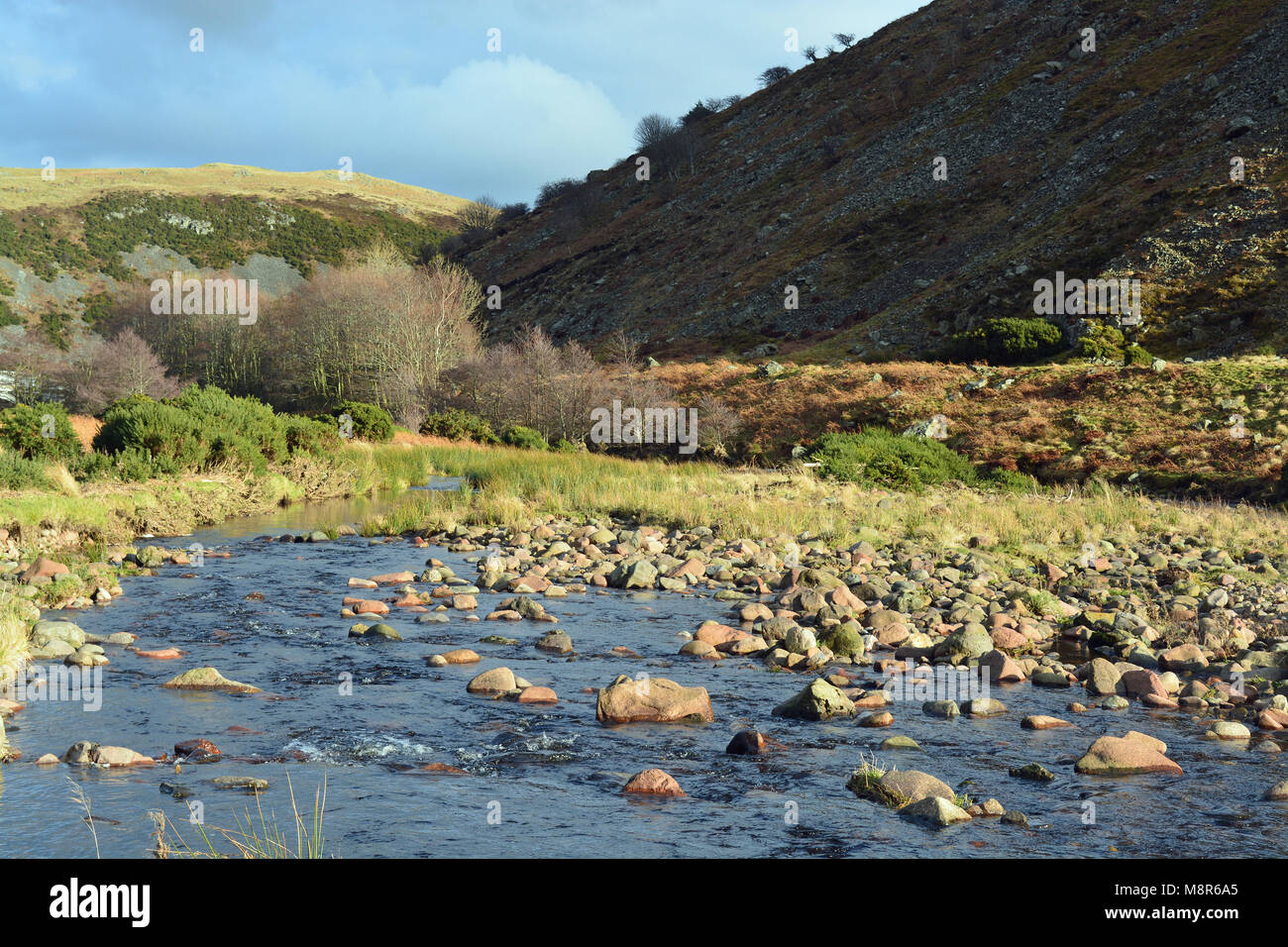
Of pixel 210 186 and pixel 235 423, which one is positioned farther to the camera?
pixel 210 186

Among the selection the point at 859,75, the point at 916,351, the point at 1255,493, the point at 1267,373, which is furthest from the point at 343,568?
the point at 859,75

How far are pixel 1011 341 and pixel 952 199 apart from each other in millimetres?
24901

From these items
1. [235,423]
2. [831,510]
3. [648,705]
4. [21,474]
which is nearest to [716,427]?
[831,510]

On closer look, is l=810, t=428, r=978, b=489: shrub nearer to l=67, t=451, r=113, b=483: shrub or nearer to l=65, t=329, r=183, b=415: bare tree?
l=67, t=451, r=113, b=483: shrub

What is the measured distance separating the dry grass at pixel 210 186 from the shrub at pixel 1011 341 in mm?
102695

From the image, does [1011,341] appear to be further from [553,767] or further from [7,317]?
[7,317]

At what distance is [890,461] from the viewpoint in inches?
1046

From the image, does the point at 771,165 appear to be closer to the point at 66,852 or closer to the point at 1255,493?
the point at 1255,493

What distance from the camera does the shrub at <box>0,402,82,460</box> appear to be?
19.1 metres

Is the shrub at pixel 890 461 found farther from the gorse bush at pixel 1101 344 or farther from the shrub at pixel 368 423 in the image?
the shrub at pixel 368 423

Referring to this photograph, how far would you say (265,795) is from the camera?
5.94 metres

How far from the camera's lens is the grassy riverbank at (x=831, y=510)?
16.6m

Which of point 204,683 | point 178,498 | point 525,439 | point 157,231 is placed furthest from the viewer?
point 157,231

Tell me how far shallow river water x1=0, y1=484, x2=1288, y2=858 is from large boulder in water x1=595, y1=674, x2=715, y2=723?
14 cm
